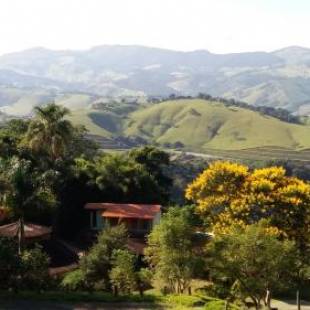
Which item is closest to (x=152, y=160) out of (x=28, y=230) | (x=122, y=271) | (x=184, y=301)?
(x=28, y=230)

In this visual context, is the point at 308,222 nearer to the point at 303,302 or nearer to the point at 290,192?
the point at 290,192

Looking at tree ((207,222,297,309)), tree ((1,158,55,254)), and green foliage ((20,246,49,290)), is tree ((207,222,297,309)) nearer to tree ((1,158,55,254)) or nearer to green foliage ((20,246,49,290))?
green foliage ((20,246,49,290))

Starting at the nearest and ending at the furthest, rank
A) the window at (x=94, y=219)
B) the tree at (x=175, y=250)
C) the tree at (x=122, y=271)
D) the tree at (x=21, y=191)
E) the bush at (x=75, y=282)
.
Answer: the tree at (x=122, y=271) → the tree at (x=175, y=250) → the tree at (x=21, y=191) → the bush at (x=75, y=282) → the window at (x=94, y=219)

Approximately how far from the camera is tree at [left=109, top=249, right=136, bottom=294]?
38.8 metres

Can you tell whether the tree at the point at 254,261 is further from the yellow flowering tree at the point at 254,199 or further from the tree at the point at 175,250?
the yellow flowering tree at the point at 254,199

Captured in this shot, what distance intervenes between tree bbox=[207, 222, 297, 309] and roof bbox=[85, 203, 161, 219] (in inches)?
766

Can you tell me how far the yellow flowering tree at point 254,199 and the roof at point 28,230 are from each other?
630 inches

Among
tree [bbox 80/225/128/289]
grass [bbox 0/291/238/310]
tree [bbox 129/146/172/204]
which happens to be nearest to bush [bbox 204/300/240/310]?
grass [bbox 0/291/238/310]

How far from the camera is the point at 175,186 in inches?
6161

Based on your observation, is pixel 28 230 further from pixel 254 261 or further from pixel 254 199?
pixel 254 261

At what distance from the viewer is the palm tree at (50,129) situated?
55.7 meters

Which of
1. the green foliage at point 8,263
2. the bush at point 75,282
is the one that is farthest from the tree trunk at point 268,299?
the green foliage at point 8,263

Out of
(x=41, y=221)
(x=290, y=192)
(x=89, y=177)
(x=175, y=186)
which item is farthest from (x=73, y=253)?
(x=175, y=186)

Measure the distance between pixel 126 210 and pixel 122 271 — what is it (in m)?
19.5
